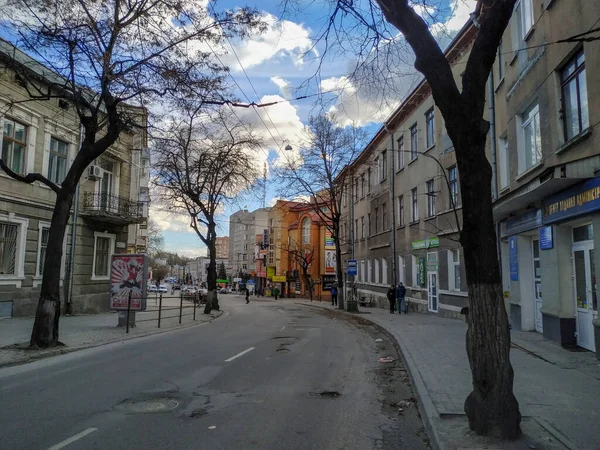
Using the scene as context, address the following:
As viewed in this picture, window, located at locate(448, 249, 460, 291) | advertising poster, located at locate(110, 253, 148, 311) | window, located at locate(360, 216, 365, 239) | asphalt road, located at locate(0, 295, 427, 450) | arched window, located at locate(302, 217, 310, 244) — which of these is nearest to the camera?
asphalt road, located at locate(0, 295, 427, 450)

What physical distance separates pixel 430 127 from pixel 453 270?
772 centimetres

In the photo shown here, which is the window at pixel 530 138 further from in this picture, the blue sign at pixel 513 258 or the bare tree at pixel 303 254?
the bare tree at pixel 303 254

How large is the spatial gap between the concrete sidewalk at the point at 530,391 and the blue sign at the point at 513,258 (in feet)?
7.19

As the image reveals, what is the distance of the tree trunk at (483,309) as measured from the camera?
4.77m

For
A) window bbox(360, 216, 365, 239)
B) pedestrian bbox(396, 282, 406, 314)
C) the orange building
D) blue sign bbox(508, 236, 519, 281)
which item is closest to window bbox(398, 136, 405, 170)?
pedestrian bbox(396, 282, 406, 314)

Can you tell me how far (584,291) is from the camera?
34.4ft

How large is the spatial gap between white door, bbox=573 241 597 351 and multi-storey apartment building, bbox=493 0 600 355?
0.02 metres

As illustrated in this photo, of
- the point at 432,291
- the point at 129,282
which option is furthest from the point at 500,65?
the point at 129,282

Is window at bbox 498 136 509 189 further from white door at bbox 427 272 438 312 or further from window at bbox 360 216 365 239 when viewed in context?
window at bbox 360 216 365 239

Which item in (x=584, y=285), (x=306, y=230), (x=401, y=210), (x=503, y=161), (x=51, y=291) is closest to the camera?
(x=584, y=285)

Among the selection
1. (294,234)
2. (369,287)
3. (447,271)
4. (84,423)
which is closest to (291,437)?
(84,423)

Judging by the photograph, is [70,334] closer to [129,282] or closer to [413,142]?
[129,282]

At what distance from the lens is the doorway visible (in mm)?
10000

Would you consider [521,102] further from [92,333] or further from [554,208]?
[92,333]
